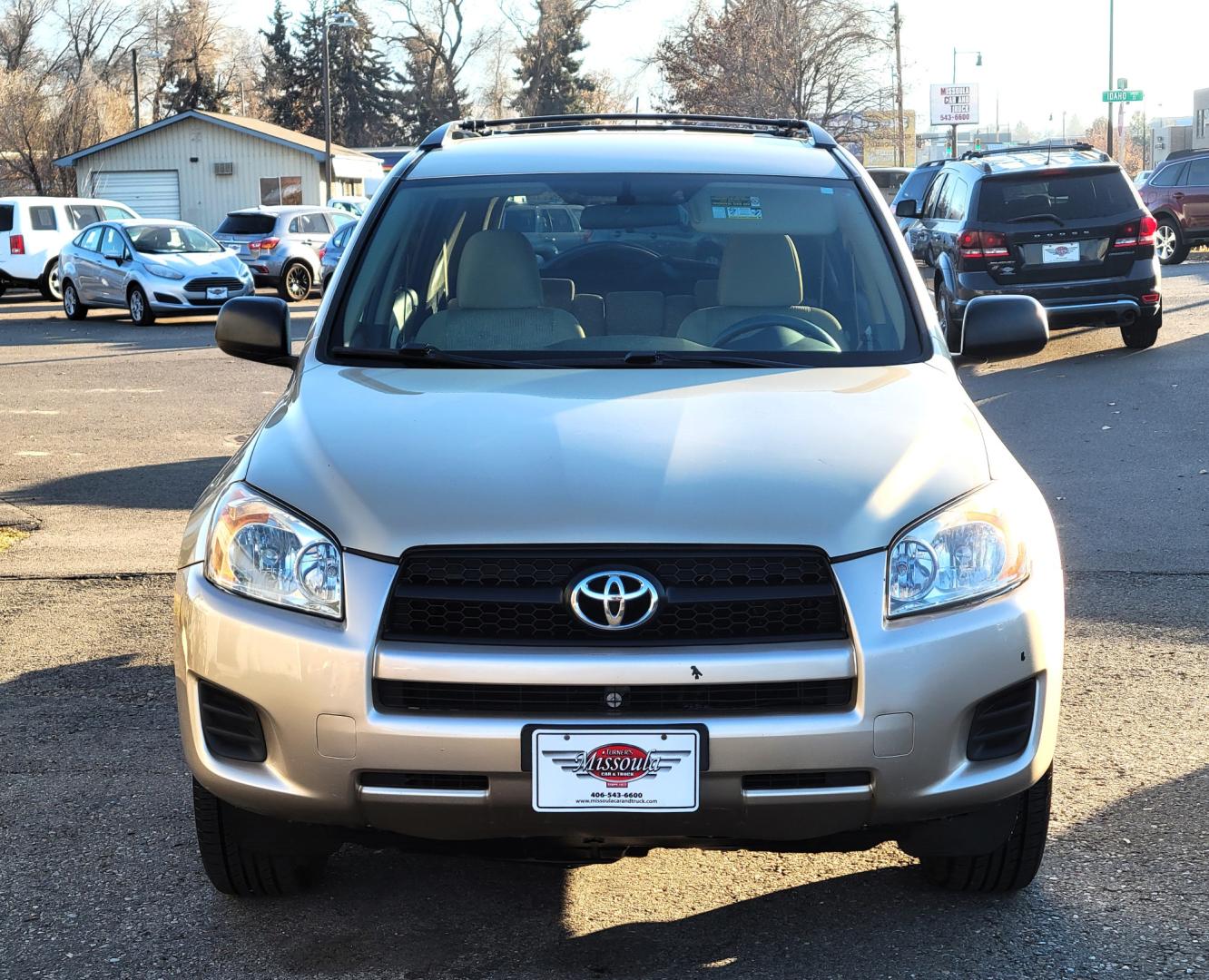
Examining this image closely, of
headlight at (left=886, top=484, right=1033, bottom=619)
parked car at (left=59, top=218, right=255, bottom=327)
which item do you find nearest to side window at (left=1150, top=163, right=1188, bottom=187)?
parked car at (left=59, top=218, right=255, bottom=327)

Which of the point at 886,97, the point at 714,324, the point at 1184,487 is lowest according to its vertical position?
the point at 1184,487

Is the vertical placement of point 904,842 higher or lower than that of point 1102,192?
lower

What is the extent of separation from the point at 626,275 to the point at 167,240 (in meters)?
19.7

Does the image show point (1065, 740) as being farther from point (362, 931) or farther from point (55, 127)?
point (55, 127)

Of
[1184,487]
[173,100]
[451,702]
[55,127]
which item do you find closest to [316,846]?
[451,702]

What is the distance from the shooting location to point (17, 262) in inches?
1087

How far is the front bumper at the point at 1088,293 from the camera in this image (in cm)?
1362

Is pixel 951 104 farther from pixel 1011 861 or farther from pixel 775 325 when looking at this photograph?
pixel 1011 861

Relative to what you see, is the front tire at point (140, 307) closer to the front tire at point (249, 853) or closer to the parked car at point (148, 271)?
the parked car at point (148, 271)

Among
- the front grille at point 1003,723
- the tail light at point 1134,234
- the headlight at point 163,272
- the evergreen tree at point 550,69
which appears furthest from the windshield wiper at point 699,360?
the evergreen tree at point 550,69

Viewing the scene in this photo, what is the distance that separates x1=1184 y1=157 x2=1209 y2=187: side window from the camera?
87.5 feet

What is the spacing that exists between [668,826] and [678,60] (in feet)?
163

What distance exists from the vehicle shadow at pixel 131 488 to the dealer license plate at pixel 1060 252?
24.9ft

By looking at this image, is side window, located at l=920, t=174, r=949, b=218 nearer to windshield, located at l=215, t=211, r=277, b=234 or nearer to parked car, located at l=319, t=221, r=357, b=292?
parked car, located at l=319, t=221, r=357, b=292
